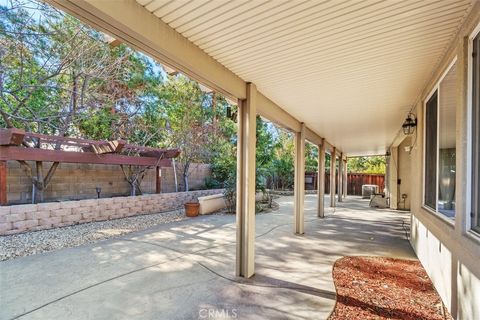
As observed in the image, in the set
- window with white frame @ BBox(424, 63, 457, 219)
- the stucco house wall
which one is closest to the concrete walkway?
the stucco house wall

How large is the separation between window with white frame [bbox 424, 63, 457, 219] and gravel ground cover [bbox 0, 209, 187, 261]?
19.4 feet

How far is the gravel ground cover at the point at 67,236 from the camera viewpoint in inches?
177

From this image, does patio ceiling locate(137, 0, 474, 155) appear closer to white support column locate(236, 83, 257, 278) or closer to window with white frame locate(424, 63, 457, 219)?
window with white frame locate(424, 63, 457, 219)

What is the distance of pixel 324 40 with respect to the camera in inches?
102

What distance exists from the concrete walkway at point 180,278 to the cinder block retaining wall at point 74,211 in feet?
5.58

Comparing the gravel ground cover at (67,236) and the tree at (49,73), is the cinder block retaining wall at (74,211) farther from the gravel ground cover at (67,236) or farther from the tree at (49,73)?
the tree at (49,73)

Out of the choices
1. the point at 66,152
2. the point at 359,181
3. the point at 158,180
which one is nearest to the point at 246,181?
the point at 66,152

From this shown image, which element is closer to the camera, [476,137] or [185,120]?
[476,137]

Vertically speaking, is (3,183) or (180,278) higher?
(3,183)

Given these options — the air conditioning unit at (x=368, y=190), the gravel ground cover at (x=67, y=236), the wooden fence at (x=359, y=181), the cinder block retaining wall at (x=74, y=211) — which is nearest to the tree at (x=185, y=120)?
the cinder block retaining wall at (x=74, y=211)

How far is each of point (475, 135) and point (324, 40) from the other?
157 centimetres

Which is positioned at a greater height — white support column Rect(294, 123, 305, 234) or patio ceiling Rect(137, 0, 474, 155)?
patio ceiling Rect(137, 0, 474, 155)

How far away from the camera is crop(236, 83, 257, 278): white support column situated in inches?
145

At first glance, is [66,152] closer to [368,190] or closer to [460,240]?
[460,240]
